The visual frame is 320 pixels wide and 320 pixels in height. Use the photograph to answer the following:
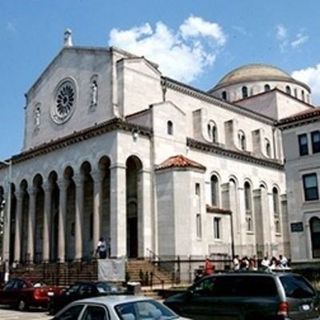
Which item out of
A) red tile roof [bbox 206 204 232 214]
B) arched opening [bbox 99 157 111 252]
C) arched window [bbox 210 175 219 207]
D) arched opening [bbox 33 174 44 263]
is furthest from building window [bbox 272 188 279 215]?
arched opening [bbox 33 174 44 263]

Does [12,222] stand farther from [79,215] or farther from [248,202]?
[248,202]

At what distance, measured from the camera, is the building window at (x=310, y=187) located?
3394 cm

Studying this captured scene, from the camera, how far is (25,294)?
→ 2484 centimetres

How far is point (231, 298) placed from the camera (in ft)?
44.5

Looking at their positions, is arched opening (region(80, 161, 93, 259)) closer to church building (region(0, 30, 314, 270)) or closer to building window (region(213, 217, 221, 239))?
church building (region(0, 30, 314, 270))

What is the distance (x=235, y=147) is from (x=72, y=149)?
17.3 m

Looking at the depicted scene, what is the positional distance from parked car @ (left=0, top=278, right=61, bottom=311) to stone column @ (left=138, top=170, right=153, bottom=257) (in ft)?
40.1

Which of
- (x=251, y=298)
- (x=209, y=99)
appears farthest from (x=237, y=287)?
(x=209, y=99)

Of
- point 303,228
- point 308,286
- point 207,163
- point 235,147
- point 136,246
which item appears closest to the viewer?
point 308,286

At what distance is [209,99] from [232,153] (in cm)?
712

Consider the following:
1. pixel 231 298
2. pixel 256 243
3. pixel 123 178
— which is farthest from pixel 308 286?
pixel 256 243

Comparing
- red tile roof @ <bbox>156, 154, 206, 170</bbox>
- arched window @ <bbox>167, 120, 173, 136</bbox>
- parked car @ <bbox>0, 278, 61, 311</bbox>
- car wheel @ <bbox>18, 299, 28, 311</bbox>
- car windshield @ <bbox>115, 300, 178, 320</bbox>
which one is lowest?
car wheel @ <bbox>18, 299, 28, 311</bbox>

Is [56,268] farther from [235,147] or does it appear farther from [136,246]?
[235,147]

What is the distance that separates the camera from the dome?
64750mm
